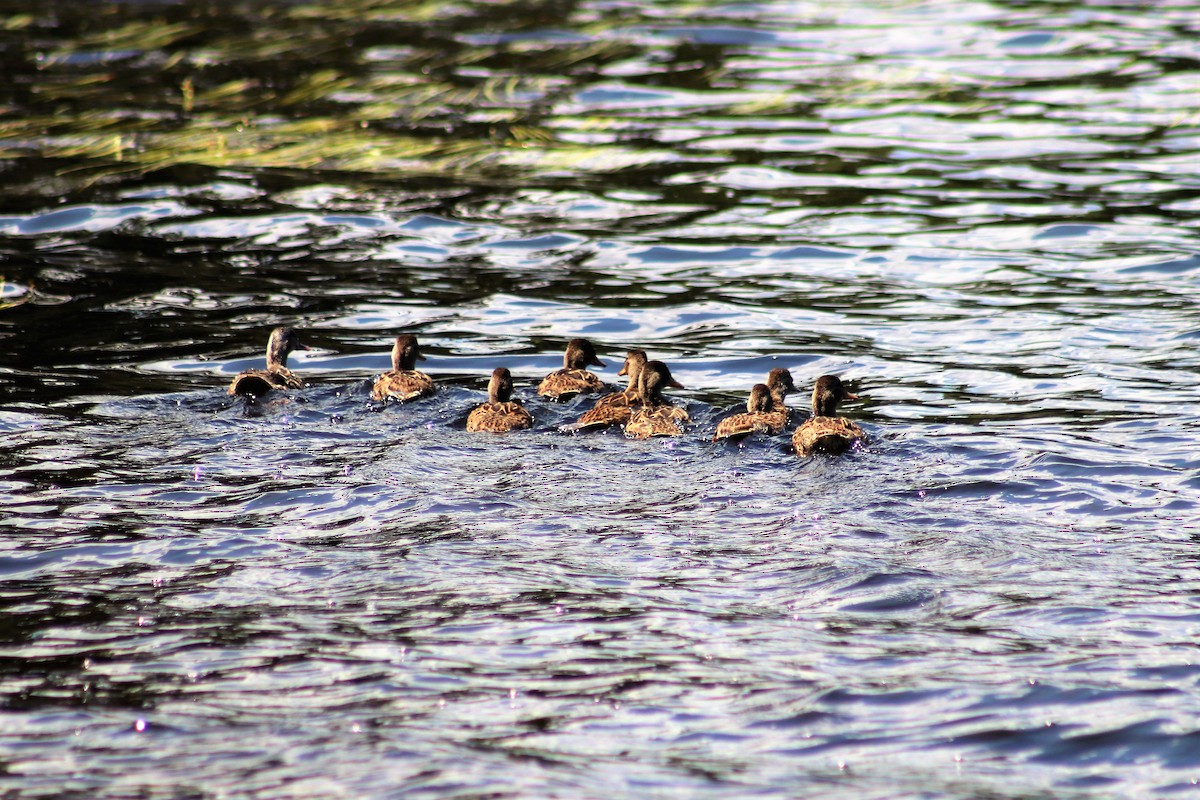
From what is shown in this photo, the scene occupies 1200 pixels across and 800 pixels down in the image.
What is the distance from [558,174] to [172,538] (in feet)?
27.9

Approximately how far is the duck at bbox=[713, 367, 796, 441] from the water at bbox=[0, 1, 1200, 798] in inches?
4.5

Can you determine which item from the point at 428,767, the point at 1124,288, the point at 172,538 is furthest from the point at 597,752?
the point at 1124,288

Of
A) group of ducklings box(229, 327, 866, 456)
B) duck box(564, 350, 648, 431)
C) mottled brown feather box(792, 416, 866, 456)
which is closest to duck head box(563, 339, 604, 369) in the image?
group of ducklings box(229, 327, 866, 456)

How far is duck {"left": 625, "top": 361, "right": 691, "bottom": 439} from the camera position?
29.3 ft

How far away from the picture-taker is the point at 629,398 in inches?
366

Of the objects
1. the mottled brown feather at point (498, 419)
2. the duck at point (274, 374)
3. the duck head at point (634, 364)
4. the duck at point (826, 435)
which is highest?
the duck at point (274, 374)

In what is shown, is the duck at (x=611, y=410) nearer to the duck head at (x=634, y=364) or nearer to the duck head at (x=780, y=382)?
the duck head at (x=634, y=364)

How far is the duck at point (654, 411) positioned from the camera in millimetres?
8945

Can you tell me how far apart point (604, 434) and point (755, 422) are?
908 mm

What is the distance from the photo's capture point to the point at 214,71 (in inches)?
733

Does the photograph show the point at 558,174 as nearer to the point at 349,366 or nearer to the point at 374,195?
the point at 374,195

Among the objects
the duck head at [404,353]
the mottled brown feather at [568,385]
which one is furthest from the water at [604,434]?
the duck head at [404,353]

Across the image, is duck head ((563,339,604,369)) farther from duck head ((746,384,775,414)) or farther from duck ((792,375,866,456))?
duck ((792,375,866,456))

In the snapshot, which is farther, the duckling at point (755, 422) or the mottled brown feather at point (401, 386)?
the mottled brown feather at point (401, 386)
